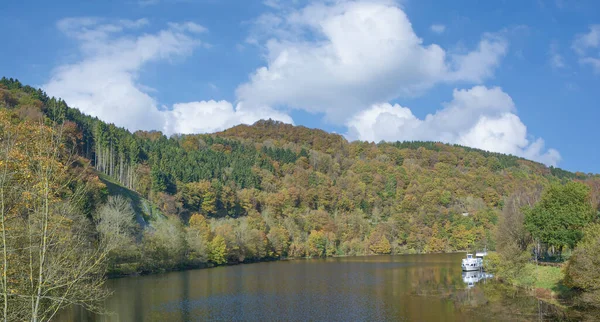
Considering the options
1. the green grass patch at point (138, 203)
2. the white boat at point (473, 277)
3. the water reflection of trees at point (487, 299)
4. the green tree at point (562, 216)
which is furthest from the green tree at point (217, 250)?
the green tree at point (562, 216)

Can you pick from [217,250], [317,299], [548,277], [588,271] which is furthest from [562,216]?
[217,250]

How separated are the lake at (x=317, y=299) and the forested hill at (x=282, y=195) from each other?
832 inches

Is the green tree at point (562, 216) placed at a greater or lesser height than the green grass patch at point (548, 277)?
greater

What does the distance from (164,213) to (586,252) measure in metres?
86.1

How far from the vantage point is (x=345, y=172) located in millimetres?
174750

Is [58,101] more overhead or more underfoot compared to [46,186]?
more overhead

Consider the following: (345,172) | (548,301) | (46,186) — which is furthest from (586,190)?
(345,172)

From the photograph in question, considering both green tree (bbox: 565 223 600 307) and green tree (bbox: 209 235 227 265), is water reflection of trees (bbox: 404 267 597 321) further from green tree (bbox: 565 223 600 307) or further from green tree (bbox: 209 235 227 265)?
green tree (bbox: 209 235 227 265)

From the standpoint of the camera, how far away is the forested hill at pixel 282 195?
9669 cm

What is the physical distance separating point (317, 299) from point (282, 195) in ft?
287

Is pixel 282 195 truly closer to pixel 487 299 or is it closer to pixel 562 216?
pixel 562 216

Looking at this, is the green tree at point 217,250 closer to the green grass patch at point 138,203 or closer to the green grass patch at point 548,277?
the green grass patch at point 138,203

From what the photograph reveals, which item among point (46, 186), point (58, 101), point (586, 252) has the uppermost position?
point (58, 101)

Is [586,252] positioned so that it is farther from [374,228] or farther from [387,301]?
[374,228]
